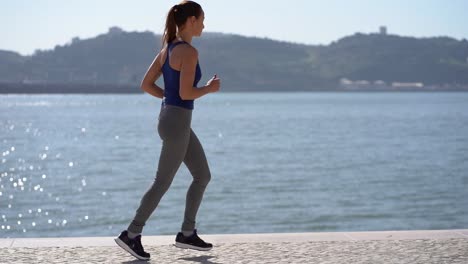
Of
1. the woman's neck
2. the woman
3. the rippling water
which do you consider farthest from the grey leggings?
the rippling water

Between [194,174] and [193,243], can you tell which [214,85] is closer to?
[194,174]

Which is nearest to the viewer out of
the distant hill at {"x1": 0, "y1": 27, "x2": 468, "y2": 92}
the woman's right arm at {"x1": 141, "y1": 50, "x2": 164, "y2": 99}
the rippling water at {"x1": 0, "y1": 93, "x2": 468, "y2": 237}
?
the woman's right arm at {"x1": 141, "y1": 50, "x2": 164, "y2": 99}

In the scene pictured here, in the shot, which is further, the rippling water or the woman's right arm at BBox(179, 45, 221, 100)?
the rippling water

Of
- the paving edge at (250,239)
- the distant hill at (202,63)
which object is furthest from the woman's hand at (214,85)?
the distant hill at (202,63)

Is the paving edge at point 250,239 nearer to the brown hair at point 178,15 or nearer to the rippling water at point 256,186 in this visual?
the brown hair at point 178,15

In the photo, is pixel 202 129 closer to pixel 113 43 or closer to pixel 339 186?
pixel 339 186

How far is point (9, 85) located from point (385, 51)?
73550 mm

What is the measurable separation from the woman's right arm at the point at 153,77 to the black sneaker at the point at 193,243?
0.91 meters

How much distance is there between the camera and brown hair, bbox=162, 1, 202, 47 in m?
5.90

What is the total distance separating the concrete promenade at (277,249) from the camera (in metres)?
5.95

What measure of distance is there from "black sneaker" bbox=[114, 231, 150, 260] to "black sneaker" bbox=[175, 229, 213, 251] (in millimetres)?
372

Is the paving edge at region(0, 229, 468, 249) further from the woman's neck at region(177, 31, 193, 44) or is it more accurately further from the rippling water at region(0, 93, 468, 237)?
the rippling water at region(0, 93, 468, 237)

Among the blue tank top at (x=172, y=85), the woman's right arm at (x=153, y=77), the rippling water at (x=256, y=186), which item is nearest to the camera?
the blue tank top at (x=172, y=85)

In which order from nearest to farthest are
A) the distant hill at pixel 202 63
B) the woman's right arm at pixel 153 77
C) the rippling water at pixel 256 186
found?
the woman's right arm at pixel 153 77
the rippling water at pixel 256 186
the distant hill at pixel 202 63
